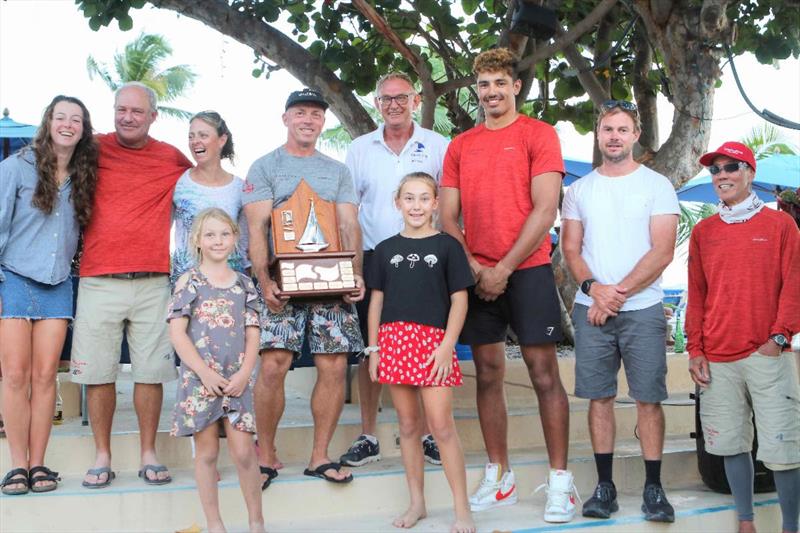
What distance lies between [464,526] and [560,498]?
1.86 feet

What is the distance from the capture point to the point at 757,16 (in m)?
8.40

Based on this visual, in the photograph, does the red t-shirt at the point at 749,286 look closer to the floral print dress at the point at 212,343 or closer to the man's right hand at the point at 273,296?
the man's right hand at the point at 273,296

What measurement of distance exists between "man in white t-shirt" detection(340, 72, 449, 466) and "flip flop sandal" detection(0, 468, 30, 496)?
5.38ft

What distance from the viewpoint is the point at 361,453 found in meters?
5.57

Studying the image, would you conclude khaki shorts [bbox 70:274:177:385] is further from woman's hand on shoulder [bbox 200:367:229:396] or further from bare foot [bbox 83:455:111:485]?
woman's hand on shoulder [bbox 200:367:229:396]

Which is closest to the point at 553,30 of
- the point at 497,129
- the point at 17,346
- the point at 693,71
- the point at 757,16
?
the point at 693,71

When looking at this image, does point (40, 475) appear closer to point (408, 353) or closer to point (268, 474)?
point (268, 474)

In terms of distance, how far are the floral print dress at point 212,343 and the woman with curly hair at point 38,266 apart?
86cm

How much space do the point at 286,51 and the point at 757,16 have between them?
156 inches

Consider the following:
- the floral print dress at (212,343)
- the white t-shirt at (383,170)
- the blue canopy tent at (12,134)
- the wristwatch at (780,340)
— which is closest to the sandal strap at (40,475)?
the floral print dress at (212,343)

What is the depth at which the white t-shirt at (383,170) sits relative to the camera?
18.3 ft

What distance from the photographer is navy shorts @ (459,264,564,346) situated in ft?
16.4

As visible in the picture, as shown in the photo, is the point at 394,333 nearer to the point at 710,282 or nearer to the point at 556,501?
the point at 556,501

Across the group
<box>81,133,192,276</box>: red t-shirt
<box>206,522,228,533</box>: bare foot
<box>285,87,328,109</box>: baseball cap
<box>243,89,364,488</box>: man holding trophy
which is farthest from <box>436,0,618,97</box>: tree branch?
<box>206,522,228,533</box>: bare foot
